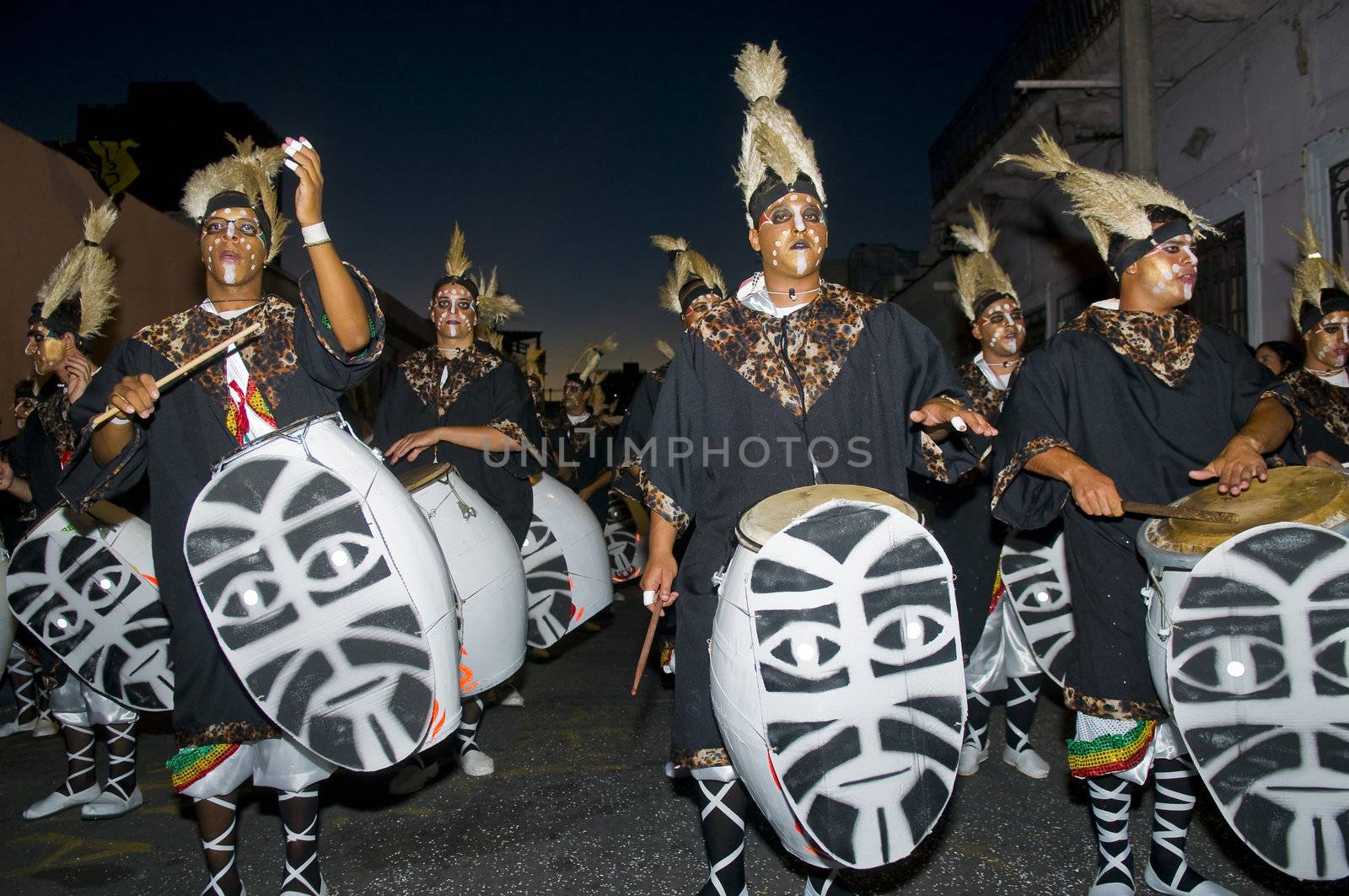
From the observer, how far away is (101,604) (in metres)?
3.69

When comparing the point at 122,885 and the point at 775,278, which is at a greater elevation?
the point at 775,278

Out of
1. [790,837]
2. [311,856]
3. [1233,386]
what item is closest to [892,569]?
[790,837]

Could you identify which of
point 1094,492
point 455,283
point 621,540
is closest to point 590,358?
point 621,540

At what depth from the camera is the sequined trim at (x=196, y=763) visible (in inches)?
109

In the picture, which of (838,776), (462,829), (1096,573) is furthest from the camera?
(462,829)

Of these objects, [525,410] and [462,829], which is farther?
[525,410]

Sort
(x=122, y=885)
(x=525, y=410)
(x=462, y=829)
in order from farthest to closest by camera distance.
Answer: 1. (x=525, y=410)
2. (x=462, y=829)
3. (x=122, y=885)

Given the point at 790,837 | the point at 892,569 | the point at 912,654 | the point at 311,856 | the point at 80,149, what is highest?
the point at 80,149

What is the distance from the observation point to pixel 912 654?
2.17m

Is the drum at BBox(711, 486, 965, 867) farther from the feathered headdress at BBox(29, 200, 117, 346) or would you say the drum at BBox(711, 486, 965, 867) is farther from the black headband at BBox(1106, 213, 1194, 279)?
the feathered headdress at BBox(29, 200, 117, 346)

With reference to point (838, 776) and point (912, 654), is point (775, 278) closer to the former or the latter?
point (912, 654)

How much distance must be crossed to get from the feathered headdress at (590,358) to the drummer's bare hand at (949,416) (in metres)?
7.09

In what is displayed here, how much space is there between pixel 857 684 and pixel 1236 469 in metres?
1.40

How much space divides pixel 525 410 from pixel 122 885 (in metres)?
2.58
